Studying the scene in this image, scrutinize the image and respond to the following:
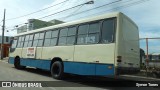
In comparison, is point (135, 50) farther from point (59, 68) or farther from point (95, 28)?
point (59, 68)

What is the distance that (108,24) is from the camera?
11234mm

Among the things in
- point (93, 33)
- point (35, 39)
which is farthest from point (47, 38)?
point (93, 33)

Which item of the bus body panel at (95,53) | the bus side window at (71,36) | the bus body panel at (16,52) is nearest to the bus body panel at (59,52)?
the bus side window at (71,36)

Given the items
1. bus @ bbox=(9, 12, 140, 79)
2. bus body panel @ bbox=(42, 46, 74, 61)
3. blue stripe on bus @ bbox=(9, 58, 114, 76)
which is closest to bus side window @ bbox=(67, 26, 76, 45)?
bus @ bbox=(9, 12, 140, 79)

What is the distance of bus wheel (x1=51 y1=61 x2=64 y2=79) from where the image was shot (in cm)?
1378

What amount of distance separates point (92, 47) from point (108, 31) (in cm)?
115

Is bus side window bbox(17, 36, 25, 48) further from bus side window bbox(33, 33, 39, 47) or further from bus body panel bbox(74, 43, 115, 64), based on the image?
bus body panel bbox(74, 43, 115, 64)

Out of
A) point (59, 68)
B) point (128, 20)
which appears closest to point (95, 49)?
point (128, 20)

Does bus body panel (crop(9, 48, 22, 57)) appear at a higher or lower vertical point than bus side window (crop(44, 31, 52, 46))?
lower

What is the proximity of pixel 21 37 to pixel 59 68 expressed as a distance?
758cm

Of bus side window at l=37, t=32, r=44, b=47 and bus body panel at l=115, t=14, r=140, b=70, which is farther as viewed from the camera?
bus side window at l=37, t=32, r=44, b=47

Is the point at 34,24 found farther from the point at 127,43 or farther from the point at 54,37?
the point at 127,43

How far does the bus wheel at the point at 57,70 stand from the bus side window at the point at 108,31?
3505mm

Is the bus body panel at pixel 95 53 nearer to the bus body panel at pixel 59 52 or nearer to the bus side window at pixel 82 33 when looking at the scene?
the bus side window at pixel 82 33
